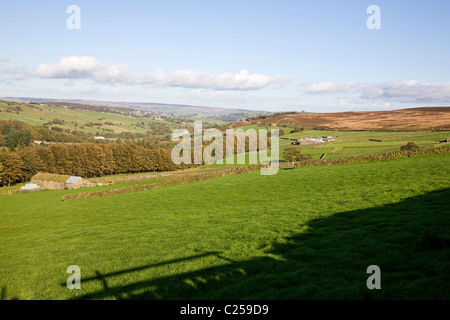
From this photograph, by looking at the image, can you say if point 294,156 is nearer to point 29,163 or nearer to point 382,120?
point 382,120

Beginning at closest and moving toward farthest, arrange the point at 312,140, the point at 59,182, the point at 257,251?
the point at 257,251, the point at 59,182, the point at 312,140

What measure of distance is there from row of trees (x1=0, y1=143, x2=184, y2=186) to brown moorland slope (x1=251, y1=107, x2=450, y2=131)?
59715mm

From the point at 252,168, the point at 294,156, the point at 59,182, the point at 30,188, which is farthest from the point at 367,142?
the point at 30,188

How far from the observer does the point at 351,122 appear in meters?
104

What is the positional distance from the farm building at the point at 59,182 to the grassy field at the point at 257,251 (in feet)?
145

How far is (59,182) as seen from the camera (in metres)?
64.9

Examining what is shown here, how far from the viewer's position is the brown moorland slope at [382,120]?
265 feet

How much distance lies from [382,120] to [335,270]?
10339cm

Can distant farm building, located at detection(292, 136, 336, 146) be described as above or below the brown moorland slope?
below

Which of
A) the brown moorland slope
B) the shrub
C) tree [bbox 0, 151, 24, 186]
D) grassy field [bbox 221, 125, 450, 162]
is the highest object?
the brown moorland slope

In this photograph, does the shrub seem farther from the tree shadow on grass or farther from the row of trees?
the tree shadow on grass

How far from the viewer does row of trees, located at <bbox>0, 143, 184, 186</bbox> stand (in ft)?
248

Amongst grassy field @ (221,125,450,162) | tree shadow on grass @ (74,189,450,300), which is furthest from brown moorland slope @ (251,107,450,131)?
tree shadow on grass @ (74,189,450,300)
